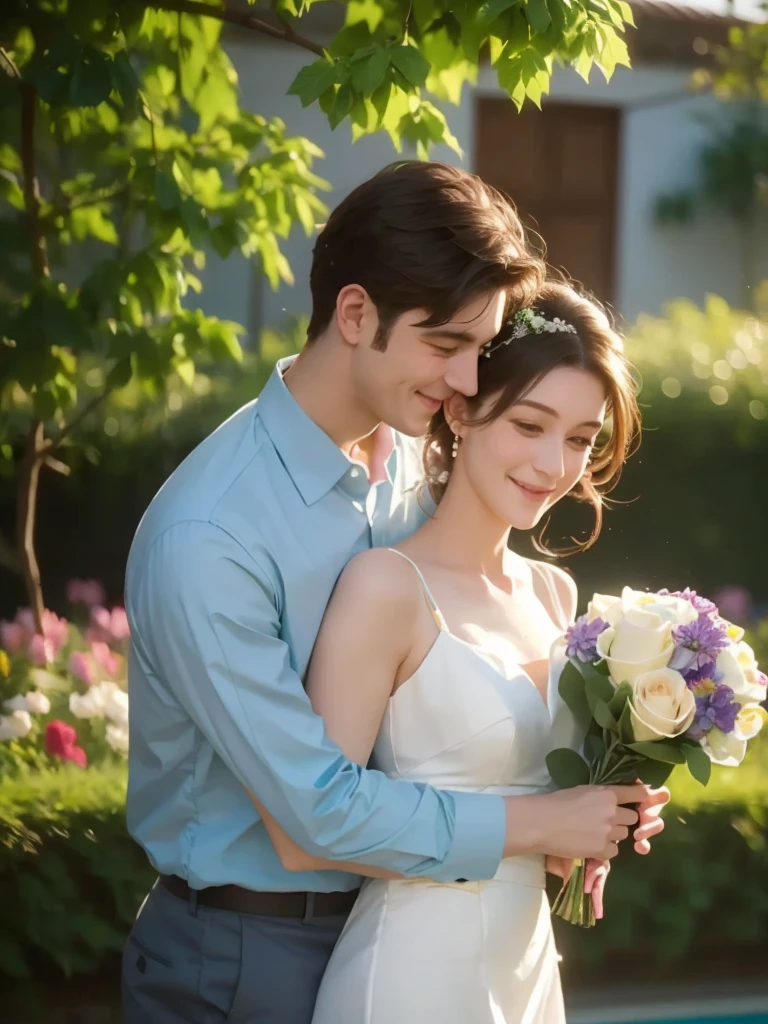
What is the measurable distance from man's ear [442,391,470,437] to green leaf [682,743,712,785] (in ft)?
2.36

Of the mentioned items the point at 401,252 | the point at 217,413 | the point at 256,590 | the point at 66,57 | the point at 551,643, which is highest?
the point at 66,57

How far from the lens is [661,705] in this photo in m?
2.42

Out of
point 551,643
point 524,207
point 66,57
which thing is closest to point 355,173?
point 524,207

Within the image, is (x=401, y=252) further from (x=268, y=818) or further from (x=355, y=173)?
(x=355, y=173)

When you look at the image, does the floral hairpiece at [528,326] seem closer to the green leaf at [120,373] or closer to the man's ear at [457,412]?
the man's ear at [457,412]

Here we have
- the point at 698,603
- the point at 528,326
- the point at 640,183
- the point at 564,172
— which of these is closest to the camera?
the point at 698,603

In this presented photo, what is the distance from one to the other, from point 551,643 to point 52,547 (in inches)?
174

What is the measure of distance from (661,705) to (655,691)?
0.03 m

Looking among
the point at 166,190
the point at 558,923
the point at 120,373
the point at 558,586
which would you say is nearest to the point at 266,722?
the point at 558,586

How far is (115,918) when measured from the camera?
Answer: 3.87 m

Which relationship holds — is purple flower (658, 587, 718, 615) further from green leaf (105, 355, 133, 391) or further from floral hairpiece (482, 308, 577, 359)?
green leaf (105, 355, 133, 391)

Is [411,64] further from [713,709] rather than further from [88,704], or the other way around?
[88,704]

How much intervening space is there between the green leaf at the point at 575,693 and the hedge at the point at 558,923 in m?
1.70

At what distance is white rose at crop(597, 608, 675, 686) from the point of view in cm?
247
